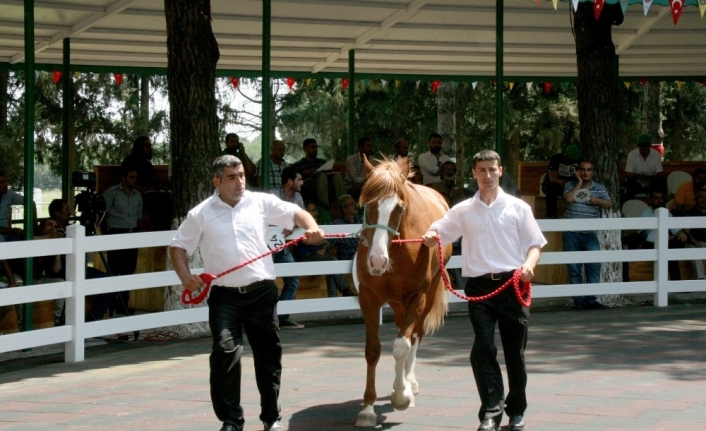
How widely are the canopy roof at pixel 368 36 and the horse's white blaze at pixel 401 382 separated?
7.50m

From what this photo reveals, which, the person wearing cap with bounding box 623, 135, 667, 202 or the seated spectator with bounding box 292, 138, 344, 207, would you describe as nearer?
the seated spectator with bounding box 292, 138, 344, 207

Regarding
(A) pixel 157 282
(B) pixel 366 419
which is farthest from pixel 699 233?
(B) pixel 366 419

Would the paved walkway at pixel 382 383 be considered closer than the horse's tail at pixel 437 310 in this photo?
Yes

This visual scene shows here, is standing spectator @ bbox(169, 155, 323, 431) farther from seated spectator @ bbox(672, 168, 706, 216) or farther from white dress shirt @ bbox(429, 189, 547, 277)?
seated spectator @ bbox(672, 168, 706, 216)

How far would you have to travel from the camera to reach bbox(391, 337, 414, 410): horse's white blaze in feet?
25.9

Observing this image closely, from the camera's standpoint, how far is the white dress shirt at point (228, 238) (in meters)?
7.17

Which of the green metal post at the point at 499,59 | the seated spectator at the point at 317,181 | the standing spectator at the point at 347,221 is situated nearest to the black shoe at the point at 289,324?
the standing spectator at the point at 347,221

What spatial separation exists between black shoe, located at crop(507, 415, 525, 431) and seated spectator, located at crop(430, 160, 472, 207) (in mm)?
8613

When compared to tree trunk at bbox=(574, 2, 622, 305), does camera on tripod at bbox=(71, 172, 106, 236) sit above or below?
below

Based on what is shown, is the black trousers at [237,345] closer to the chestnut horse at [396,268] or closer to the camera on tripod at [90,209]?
the chestnut horse at [396,268]

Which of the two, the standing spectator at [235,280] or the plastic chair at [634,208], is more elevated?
the plastic chair at [634,208]

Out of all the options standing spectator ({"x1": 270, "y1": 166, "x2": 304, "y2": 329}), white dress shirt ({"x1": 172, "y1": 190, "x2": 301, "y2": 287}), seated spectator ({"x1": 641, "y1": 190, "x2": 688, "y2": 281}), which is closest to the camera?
white dress shirt ({"x1": 172, "y1": 190, "x2": 301, "y2": 287})

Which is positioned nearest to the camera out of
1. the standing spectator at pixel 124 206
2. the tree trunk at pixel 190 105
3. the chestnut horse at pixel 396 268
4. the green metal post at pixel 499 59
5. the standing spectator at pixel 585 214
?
the chestnut horse at pixel 396 268

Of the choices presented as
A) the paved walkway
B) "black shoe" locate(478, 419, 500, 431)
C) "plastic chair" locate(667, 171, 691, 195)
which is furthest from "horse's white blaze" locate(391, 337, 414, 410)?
"plastic chair" locate(667, 171, 691, 195)
